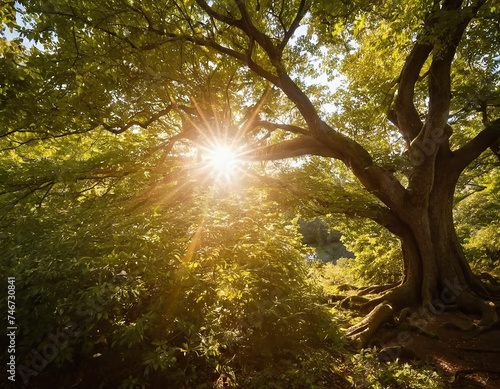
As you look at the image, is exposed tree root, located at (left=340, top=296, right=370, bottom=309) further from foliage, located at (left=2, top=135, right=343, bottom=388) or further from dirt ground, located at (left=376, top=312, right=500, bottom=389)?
foliage, located at (left=2, top=135, right=343, bottom=388)

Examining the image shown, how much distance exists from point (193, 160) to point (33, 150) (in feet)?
15.4

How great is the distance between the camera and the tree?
15.2 feet

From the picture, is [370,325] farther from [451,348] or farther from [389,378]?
[389,378]

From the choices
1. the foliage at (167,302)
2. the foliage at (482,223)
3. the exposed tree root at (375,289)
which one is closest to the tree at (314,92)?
the exposed tree root at (375,289)

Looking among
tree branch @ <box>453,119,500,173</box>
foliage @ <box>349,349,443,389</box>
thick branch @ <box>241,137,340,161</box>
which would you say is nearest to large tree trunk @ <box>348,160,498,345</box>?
tree branch @ <box>453,119,500,173</box>

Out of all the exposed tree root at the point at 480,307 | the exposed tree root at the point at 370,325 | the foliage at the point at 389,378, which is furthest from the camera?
the exposed tree root at the point at 480,307

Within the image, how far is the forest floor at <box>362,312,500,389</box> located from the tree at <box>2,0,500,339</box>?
0.42 m

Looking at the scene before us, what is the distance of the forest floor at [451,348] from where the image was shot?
4.24 m

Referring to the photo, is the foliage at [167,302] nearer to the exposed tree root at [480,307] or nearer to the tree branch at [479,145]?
the exposed tree root at [480,307]

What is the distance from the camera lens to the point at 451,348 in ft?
17.7

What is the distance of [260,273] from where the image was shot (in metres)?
3.07

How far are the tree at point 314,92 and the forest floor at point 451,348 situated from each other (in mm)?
422

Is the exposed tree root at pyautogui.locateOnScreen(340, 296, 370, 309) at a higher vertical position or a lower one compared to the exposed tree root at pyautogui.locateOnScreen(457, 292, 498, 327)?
higher

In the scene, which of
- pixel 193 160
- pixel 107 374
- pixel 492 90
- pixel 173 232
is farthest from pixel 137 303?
pixel 492 90
